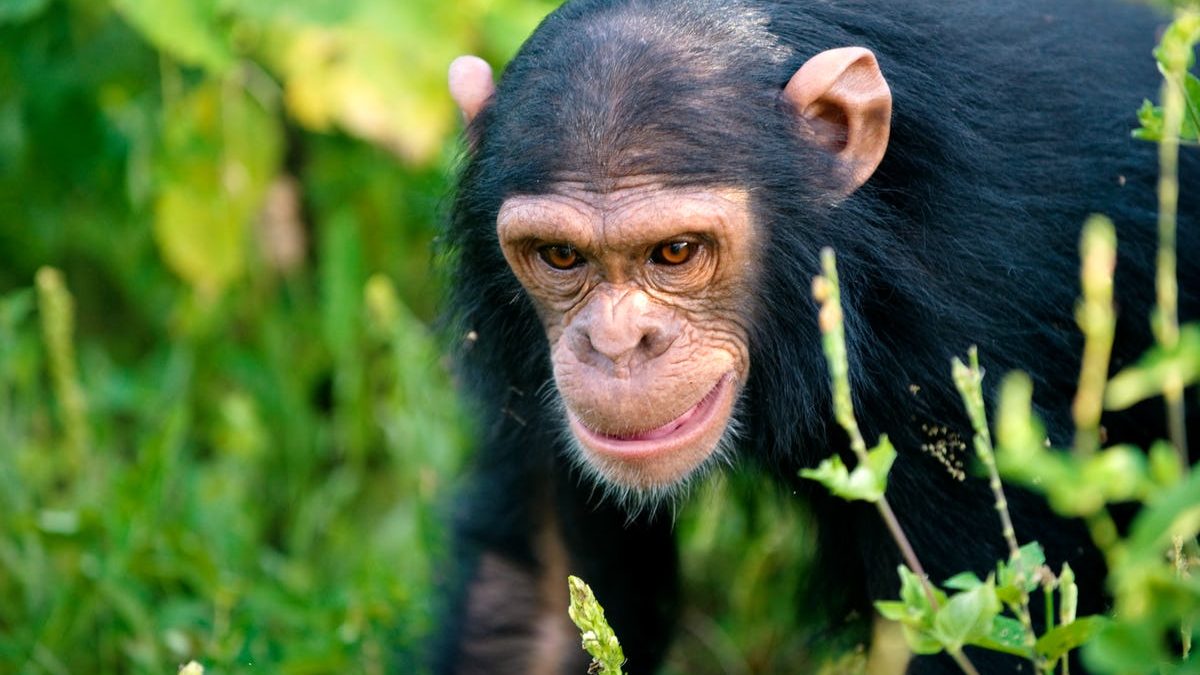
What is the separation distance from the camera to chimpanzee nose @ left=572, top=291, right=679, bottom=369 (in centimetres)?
425

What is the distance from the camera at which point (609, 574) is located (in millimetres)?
5523

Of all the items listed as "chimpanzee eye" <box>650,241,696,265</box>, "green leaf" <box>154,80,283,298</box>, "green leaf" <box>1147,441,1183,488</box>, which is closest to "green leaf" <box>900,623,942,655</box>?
"green leaf" <box>1147,441,1183,488</box>

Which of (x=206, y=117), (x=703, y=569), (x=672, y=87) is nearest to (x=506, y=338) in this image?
(x=672, y=87)

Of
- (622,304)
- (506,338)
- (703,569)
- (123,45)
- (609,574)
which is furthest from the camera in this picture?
(123,45)

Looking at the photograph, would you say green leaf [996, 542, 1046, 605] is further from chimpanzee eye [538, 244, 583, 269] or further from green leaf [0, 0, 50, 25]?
green leaf [0, 0, 50, 25]

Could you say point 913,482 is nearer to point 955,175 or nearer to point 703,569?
point 955,175

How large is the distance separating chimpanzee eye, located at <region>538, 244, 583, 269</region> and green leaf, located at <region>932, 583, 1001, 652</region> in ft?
5.86

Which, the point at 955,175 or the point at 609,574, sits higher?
the point at 955,175

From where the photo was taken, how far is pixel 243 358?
7.99 m

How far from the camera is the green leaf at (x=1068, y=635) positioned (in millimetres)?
3131

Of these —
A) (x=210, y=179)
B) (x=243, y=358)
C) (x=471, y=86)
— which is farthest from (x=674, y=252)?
(x=243, y=358)

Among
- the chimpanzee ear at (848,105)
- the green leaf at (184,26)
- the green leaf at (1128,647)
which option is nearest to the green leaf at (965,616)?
the green leaf at (1128,647)

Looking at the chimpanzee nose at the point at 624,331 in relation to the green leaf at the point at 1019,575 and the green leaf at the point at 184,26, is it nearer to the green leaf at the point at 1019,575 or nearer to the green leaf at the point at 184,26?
the green leaf at the point at 1019,575

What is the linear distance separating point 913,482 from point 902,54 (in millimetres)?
1242
